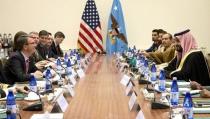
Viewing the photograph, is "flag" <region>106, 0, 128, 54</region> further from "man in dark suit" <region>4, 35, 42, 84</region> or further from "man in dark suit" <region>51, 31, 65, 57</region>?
"man in dark suit" <region>4, 35, 42, 84</region>

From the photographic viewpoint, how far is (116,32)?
979 cm

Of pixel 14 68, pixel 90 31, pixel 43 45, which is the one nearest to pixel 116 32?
pixel 90 31

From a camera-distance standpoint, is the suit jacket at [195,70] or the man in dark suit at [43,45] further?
the man in dark suit at [43,45]

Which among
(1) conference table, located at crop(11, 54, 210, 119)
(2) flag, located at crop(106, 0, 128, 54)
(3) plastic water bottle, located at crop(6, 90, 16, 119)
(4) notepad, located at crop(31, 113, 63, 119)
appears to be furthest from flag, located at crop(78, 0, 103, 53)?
(3) plastic water bottle, located at crop(6, 90, 16, 119)

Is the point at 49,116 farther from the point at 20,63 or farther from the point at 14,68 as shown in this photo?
the point at 20,63

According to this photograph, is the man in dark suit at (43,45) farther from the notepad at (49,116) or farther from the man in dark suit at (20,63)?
the notepad at (49,116)

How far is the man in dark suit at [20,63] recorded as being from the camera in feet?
15.3

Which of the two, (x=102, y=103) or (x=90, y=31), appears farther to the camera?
(x=90, y=31)

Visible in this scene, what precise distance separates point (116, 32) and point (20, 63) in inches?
203

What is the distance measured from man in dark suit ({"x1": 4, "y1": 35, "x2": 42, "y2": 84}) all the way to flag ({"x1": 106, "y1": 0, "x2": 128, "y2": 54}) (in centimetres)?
477

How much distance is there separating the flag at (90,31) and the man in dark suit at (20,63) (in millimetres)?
4708

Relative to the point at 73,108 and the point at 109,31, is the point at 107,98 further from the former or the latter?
the point at 109,31

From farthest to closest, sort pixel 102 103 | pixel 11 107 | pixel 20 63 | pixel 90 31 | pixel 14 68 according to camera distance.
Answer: pixel 90 31, pixel 20 63, pixel 14 68, pixel 102 103, pixel 11 107

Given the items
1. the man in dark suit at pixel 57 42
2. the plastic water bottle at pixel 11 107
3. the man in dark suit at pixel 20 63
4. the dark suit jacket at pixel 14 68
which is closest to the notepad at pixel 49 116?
the plastic water bottle at pixel 11 107
